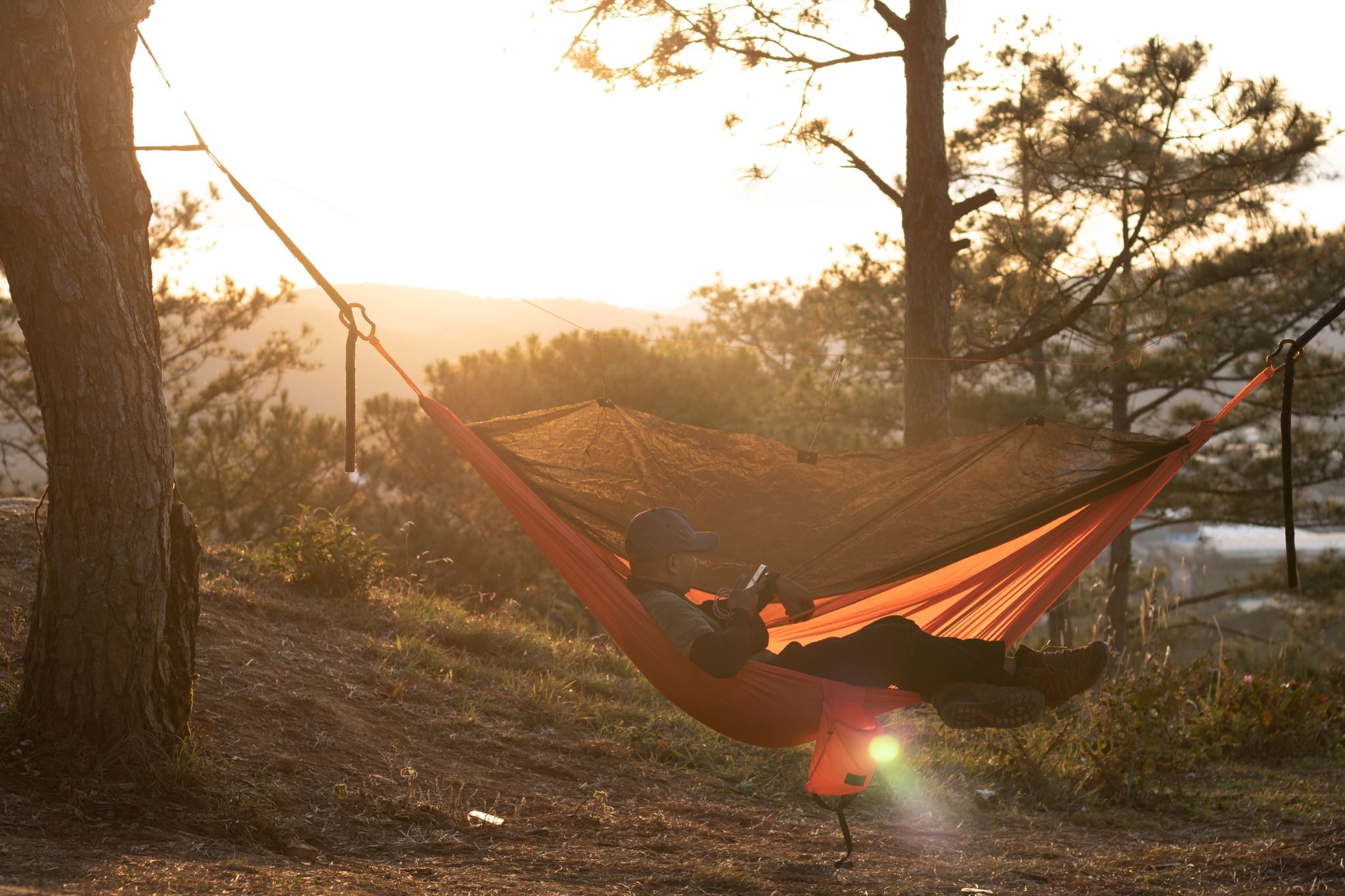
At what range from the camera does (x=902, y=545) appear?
9.90ft

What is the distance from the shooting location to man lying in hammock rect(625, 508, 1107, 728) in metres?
2.29

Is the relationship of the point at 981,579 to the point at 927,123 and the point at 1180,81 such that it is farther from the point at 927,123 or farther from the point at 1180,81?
the point at 1180,81

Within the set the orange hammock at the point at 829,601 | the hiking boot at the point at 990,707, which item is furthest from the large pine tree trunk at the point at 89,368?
the hiking boot at the point at 990,707

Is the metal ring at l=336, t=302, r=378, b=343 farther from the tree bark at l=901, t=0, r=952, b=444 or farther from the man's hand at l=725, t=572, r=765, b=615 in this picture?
the tree bark at l=901, t=0, r=952, b=444

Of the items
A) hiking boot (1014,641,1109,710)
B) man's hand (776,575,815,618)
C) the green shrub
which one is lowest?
the green shrub

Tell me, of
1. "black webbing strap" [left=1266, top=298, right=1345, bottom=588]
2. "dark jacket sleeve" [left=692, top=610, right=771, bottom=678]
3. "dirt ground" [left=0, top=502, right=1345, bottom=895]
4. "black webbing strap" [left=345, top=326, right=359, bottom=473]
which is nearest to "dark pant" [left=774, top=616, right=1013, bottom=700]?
"dark jacket sleeve" [left=692, top=610, right=771, bottom=678]

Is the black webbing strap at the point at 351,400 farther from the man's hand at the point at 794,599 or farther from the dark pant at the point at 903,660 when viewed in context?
the dark pant at the point at 903,660

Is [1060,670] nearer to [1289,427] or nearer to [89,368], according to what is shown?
[1289,427]

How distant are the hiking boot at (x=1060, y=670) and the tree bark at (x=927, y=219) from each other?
86.9 inches

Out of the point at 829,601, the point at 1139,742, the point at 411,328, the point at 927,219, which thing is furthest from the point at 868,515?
the point at 411,328

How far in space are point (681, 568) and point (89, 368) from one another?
1380mm

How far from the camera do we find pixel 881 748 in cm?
231

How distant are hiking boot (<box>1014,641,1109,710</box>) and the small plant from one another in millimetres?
2686

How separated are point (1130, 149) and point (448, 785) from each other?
4.64m
